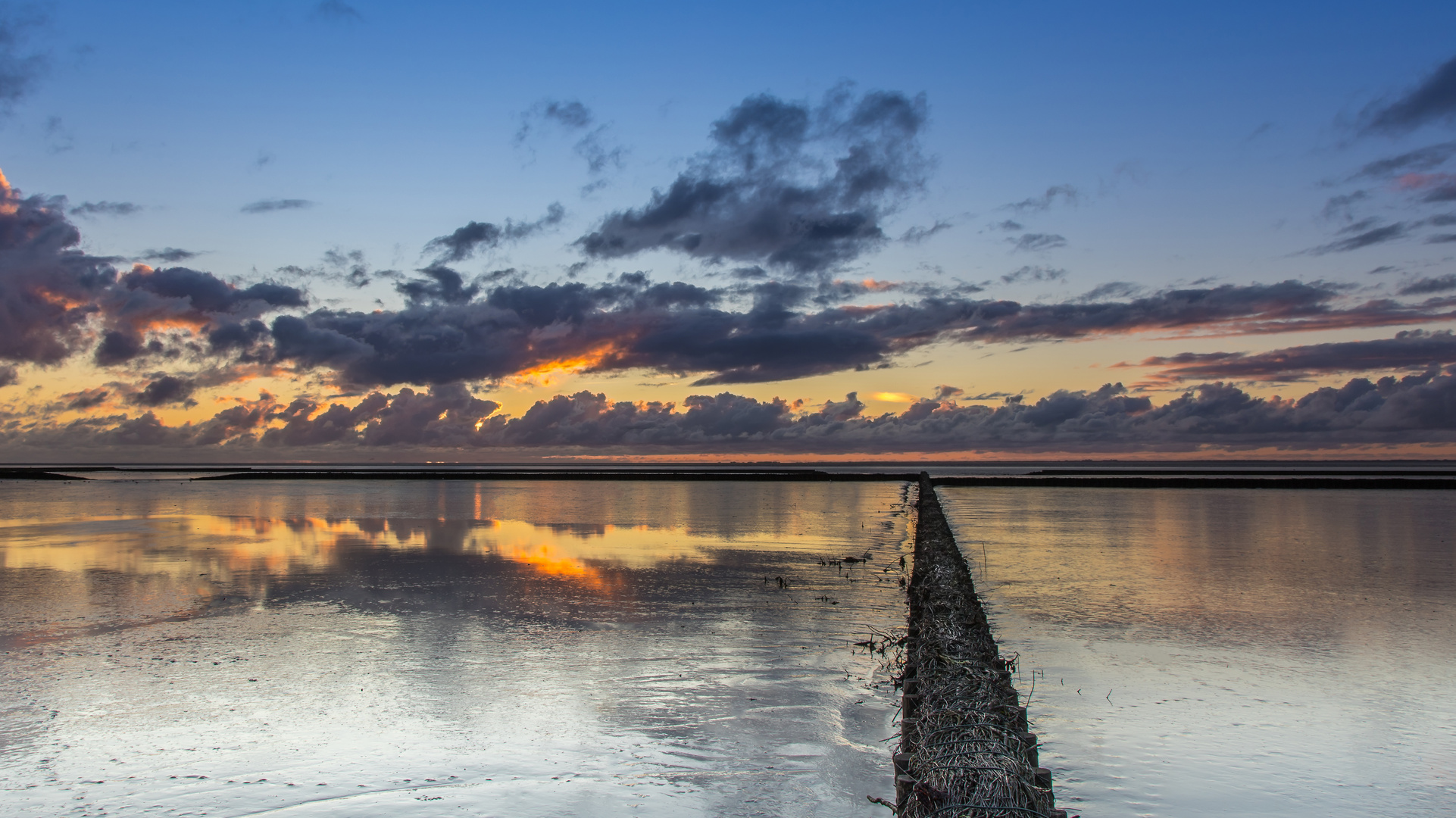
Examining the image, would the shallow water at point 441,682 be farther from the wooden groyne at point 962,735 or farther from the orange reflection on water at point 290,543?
the wooden groyne at point 962,735

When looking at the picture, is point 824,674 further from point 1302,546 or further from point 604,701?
point 1302,546

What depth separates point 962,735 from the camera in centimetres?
590

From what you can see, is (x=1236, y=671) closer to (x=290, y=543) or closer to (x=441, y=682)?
(x=441, y=682)

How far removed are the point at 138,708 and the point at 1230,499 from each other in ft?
156

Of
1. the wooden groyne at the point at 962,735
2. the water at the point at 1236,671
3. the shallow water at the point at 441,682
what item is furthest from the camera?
the water at the point at 1236,671

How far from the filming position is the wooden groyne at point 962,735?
502 cm

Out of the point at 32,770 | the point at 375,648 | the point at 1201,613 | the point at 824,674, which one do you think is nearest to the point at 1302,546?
the point at 1201,613

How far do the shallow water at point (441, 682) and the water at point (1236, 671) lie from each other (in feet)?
5.61

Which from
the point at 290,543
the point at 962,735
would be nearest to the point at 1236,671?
the point at 962,735

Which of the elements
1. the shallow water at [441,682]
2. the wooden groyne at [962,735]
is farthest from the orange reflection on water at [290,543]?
the wooden groyne at [962,735]

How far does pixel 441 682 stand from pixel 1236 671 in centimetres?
793

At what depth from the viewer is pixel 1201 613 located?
41.0 ft

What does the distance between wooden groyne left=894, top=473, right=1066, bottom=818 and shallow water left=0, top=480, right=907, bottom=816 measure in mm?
440

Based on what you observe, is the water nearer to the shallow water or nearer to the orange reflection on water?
the shallow water
